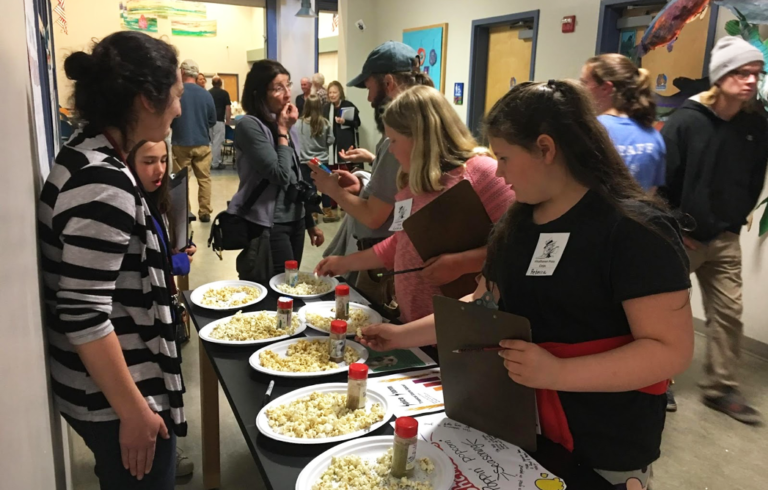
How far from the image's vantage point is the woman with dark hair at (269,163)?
254 centimetres

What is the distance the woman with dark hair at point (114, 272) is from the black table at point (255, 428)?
0.18 m

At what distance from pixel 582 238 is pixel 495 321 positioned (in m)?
0.22

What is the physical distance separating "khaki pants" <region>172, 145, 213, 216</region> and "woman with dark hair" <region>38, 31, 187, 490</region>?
209 inches

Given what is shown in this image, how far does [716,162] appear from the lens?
2.77 meters

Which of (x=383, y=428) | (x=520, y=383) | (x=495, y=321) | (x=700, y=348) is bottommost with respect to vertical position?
(x=700, y=348)

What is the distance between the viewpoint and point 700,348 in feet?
11.5

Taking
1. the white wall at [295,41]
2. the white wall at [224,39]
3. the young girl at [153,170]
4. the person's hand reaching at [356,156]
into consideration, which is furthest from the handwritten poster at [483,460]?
the white wall at [224,39]

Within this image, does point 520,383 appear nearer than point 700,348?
Yes

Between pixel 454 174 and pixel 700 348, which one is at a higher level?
pixel 454 174

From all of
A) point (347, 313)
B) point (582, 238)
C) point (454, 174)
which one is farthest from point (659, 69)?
point (582, 238)

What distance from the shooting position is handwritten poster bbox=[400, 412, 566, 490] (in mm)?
1045

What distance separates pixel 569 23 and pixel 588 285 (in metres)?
3.83

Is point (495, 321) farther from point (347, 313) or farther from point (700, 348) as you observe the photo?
point (700, 348)

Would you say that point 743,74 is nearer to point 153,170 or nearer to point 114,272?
point 153,170
